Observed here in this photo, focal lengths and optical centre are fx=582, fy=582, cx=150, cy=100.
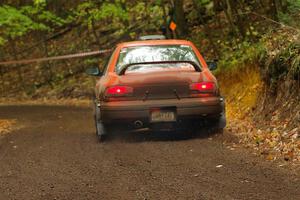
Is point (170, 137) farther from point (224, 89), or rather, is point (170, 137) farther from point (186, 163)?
point (224, 89)

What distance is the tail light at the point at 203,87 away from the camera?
9.45 meters

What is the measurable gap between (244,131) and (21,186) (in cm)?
491

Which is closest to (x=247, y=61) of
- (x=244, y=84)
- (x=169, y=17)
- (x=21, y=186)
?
(x=244, y=84)

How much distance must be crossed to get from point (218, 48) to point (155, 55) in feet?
30.6

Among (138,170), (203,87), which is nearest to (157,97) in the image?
(203,87)

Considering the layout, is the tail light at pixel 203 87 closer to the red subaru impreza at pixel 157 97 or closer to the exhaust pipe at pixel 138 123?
the red subaru impreza at pixel 157 97

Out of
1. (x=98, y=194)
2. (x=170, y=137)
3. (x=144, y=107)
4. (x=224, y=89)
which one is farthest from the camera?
(x=224, y=89)

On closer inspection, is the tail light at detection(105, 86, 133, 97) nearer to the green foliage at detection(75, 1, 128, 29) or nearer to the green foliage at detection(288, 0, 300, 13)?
the green foliage at detection(288, 0, 300, 13)

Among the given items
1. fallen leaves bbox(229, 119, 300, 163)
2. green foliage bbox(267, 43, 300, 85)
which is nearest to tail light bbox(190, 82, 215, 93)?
fallen leaves bbox(229, 119, 300, 163)

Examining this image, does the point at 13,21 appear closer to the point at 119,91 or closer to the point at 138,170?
the point at 119,91

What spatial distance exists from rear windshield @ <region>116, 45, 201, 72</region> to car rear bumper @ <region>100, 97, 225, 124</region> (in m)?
0.79

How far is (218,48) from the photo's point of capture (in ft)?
63.5

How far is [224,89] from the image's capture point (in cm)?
1512

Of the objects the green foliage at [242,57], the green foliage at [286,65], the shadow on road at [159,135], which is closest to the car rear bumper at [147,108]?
the shadow on road at [159,135]
